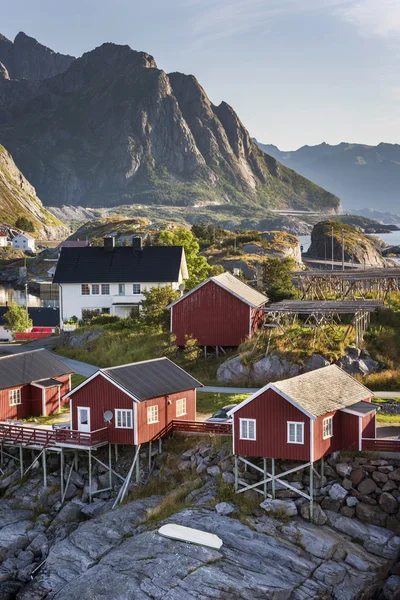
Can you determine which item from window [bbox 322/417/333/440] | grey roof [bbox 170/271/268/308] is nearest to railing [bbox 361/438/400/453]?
window [bbox 322/417/333/440]

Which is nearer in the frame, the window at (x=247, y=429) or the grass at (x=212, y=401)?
Answer: the window at (x=247, y=429)

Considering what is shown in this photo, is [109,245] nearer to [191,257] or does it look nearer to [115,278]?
[115,278]

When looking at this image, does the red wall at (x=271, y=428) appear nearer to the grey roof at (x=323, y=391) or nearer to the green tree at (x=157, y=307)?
the grey roof at (x=323, y=391)

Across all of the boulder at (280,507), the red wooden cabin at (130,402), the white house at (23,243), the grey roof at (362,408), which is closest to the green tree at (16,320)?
the red wooden cabin at (130,402)

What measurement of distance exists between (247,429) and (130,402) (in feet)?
20.5

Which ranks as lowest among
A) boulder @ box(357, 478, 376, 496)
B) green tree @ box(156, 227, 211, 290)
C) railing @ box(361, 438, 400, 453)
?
boulder @ box(357, 478, 376, 496)

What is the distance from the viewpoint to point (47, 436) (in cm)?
4053

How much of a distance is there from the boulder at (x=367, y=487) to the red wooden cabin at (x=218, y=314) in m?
22.7

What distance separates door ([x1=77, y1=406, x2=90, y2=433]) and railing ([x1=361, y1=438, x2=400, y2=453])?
13.2 meters

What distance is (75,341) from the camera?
6456 centimetres

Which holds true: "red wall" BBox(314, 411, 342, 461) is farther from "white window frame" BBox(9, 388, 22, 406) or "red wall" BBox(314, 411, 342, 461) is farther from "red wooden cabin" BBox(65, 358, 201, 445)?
"white window frame" BBox(9, 388, 22, 406)

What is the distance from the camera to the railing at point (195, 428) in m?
39.2

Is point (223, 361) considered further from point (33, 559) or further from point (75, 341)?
point (33, 559)

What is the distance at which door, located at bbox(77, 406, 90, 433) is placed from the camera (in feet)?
132
